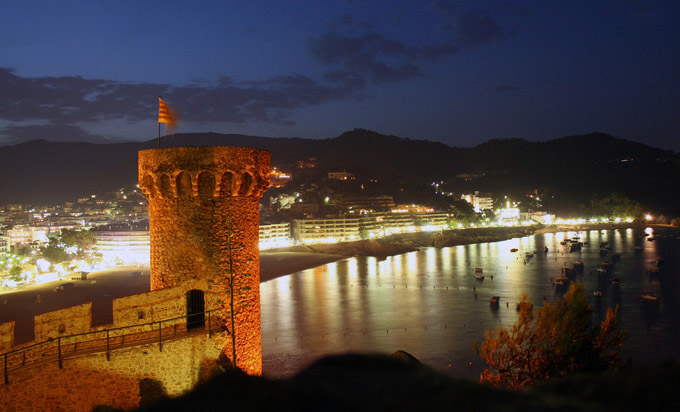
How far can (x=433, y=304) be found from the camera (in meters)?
→ 31.3

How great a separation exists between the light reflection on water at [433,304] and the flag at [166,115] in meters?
9.52

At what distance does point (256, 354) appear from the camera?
278 inches

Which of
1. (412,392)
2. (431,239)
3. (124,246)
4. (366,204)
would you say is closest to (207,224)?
(412,392)

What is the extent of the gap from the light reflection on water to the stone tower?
30.6 feet

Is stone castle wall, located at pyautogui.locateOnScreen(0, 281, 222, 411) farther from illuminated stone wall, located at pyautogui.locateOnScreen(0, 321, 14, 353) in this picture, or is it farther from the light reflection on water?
the light reflection on water

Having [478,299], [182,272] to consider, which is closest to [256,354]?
[182,272]

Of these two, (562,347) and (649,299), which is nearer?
(562,347)

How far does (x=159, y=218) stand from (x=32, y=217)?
10880cm

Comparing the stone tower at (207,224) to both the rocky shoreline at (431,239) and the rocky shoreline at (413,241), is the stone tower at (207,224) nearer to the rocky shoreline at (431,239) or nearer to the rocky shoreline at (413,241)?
the rocky shoreline at (431,239)

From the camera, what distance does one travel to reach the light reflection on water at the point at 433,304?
21703 millimetres

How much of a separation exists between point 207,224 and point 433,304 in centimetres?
2624

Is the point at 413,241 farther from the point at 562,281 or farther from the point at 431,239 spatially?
the point at 562,281

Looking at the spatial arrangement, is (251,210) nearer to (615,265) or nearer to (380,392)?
(380,392)

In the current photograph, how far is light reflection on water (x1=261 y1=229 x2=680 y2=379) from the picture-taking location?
21.7m
